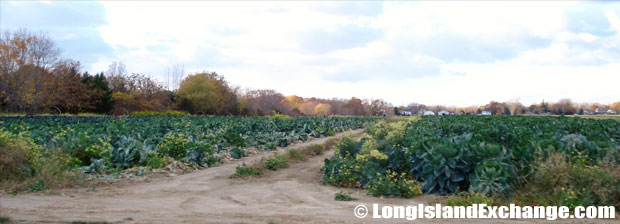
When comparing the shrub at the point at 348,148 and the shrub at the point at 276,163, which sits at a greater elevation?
the shrub at the point at 348,148

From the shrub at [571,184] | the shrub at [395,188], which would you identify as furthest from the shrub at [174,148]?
the shrub at [571,184]

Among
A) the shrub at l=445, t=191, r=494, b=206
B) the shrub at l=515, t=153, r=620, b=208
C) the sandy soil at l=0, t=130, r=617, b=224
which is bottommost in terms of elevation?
the sandy soil at l=0, t=130, r=617, b=224

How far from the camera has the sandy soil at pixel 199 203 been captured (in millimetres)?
6855

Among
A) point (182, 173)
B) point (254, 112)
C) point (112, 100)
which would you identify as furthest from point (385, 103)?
point (182, 173)

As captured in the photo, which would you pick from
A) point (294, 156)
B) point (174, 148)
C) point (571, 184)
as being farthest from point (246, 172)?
point (571, 184)

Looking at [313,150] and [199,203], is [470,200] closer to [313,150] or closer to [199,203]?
[199,203]

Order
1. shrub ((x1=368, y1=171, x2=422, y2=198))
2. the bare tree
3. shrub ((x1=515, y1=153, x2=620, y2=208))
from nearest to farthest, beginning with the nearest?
shrub ((x1=515, y1=153, x2=620, y2=208)) → shrub ((x1=368, y1=171, x2=422, y2=198)) → the bare tree

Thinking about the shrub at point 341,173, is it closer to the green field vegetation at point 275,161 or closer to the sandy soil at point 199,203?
the sandy soil at point 199,203

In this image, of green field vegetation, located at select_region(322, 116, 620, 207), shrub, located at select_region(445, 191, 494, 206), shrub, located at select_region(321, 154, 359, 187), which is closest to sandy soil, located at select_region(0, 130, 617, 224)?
shrub, located at select_region(321, 154, 359, 187)

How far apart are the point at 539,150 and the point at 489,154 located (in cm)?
104

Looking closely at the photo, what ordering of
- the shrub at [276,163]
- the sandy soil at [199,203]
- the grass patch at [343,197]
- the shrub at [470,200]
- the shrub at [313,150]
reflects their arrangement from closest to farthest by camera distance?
the sandy soil at [199,203] < the shrub at [470,200] < the grass patch at [343,197] < the shrub at [276,163] < the shrub at [313,150]

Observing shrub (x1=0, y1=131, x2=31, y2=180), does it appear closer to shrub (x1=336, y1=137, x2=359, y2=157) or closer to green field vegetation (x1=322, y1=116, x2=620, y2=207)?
green field vegetation (x1=322, y1=116, x2=620, y2=207)

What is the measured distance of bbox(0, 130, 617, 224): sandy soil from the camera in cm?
686

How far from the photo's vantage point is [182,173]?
40.4 feet
